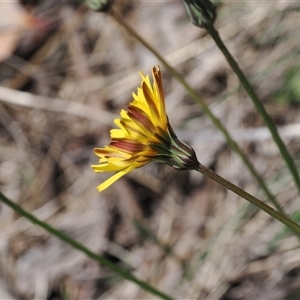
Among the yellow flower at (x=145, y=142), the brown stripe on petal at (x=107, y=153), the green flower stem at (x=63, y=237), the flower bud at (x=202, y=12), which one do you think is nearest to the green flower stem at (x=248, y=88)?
the flower bud at (x=202, y=12)

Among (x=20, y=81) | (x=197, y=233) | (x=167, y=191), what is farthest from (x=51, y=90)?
(x=197, y=233)

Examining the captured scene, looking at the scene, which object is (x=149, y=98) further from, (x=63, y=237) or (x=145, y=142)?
(x=63, y=237)

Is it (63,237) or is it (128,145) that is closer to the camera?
(128,145)

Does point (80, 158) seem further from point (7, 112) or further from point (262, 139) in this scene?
point (262, 139)

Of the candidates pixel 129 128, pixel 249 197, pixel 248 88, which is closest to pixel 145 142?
pixel 129 128

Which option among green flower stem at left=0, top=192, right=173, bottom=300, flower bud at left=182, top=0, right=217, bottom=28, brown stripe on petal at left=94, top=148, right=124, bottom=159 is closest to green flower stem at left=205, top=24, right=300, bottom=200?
flower bud at left=182, top=0, right=217, bottom=28

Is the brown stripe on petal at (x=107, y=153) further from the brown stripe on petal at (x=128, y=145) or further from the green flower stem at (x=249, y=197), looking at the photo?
the green flower stem at (x=249, y=197)

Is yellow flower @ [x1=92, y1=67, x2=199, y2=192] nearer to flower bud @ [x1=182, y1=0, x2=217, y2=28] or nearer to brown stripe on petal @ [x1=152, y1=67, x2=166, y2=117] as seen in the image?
brown stripe on petal @ [x1=152, y1=67, x2=166, y2=117]
